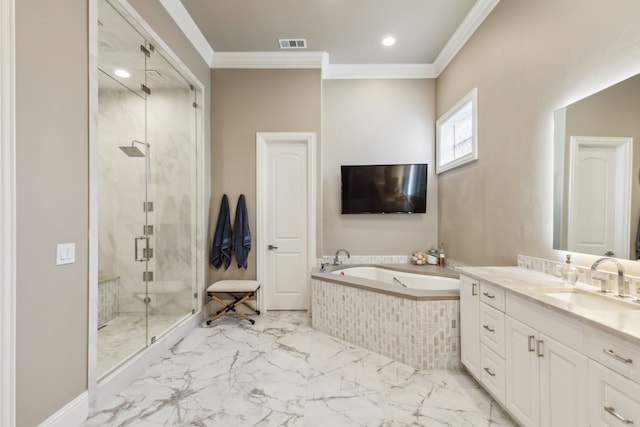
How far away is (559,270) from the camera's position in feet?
5.97

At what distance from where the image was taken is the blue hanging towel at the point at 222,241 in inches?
134

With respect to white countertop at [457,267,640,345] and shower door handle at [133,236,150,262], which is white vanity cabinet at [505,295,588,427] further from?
shower door handle at [133,236,150,262]

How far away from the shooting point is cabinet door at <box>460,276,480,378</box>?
1946 millimetres

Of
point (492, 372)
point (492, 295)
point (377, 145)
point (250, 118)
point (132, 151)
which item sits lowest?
point (492, 372)

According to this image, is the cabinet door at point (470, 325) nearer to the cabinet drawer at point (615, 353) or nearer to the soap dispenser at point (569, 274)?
the soap dispenser at point (569, 274)

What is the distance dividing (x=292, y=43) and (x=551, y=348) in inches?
140

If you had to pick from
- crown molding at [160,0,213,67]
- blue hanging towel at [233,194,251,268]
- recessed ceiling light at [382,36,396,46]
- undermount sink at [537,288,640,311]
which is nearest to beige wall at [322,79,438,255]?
recessed ceiling light at [382,36,396,46]

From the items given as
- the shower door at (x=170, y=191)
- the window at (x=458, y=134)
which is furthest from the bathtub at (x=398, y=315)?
the shower door at (x=170, y=191)

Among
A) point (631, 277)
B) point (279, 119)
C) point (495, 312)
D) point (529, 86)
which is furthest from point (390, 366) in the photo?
point (279, 119)

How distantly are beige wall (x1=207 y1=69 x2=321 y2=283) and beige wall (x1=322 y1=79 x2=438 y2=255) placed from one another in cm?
38

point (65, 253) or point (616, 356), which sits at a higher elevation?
point (65, 253)

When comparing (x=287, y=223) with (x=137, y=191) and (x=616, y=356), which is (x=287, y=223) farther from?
(x=616, y=356)

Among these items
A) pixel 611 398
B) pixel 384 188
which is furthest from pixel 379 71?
pixel 611 398

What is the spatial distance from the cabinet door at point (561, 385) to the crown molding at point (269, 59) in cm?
350
